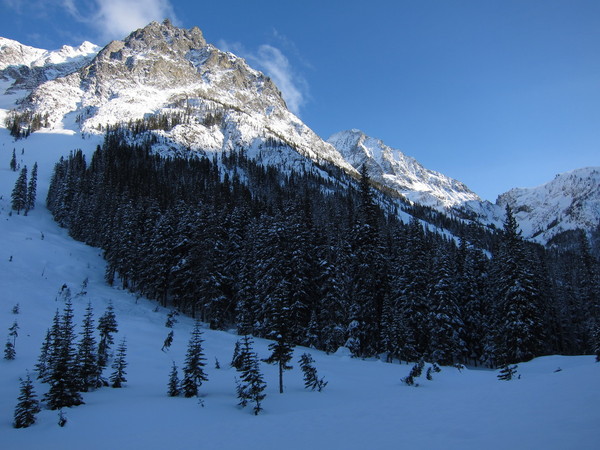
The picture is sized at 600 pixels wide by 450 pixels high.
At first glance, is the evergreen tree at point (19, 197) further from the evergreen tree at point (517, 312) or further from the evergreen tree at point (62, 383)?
the evergreen tree at point (517, 312)

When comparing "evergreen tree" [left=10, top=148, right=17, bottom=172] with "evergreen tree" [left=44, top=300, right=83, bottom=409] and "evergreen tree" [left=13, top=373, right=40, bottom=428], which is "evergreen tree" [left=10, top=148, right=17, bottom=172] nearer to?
"evergreen tree" [left=44, top=300, right=83, bottom=409]

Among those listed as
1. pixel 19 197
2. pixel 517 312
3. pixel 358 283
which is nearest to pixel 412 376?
pixel 358 283

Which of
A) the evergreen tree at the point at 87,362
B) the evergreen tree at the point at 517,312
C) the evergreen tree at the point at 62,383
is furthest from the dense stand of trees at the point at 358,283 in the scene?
the evergreen tree at the point at 62,383

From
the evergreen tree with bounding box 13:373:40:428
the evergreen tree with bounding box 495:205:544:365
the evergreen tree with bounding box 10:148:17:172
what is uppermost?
the evergreen tree with bounding box 10:148:17:172

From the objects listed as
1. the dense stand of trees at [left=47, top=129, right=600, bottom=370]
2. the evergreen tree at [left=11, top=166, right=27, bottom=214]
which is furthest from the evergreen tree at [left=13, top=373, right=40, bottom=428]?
the evergreen tree at [left=11, top=166, right=27, bottom=214]

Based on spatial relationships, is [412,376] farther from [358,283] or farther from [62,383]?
[358,283]

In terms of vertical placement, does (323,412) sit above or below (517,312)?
below

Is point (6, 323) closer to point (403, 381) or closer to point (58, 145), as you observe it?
point (403, 381)

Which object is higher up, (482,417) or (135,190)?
(135,190)

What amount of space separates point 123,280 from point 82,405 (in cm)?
4185

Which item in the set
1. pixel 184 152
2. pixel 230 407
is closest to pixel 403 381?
pixel 230 407

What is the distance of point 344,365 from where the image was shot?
25812 mm

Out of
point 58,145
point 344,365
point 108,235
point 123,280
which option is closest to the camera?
point 344,365

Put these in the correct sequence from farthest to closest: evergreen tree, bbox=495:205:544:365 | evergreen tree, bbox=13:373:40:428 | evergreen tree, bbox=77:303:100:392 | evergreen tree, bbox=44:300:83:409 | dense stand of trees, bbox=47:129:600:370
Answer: dense stand of trees, bbox=47:129:600:370 → evergreen tree, bbox=495:205:544:365 → evergreen tree, bbox=77:303:100:392 → evergreen tree, bbox=44:300:83:409 → evergreen tree, bbox=13:373:40:428
